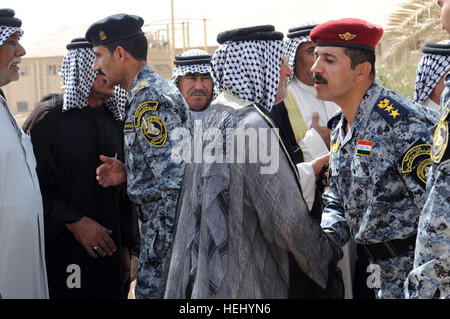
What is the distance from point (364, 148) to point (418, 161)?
277mm

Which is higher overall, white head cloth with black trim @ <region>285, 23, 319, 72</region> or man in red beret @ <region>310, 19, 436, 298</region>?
white head cloth with black trim @ <region>285, 23, 319, 72</region>

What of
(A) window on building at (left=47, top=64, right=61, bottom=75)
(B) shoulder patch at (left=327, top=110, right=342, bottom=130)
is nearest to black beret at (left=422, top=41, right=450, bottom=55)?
(B) shoulder patch at (left=327, top=110, right=342, bottom=130)

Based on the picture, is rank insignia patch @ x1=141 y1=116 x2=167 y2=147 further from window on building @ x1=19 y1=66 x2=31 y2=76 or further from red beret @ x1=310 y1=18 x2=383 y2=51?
window on building @ x1=19 y1=66 x2=31 y2=76

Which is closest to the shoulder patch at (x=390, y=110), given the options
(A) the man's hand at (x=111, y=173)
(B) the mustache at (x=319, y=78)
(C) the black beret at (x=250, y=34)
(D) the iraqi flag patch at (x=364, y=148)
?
(D) the iraqi flag patch at (x=364, y=148)

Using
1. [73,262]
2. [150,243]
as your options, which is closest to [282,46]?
[150,243]

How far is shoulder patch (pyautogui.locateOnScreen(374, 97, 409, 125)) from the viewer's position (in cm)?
300

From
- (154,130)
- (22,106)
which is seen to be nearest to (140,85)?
(154,130)

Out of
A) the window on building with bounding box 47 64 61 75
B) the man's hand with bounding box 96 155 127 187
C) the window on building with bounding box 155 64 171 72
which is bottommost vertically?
the window on building with bounding box 47 64 61 75

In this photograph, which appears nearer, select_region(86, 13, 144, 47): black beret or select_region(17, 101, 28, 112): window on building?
select_region(86, 13, 144, 47): black beret

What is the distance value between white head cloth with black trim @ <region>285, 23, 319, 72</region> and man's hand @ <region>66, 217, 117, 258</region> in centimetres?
192

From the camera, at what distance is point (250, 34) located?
10.9 feet

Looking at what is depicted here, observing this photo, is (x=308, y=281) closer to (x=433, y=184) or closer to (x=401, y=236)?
(x=401, y=236)

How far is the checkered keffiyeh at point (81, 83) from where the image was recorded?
4.58m

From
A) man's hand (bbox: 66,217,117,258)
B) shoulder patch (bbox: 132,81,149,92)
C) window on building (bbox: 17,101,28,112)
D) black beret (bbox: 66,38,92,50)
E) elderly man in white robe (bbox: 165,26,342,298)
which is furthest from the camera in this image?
window on building (bbox: 17,101,28,112)
